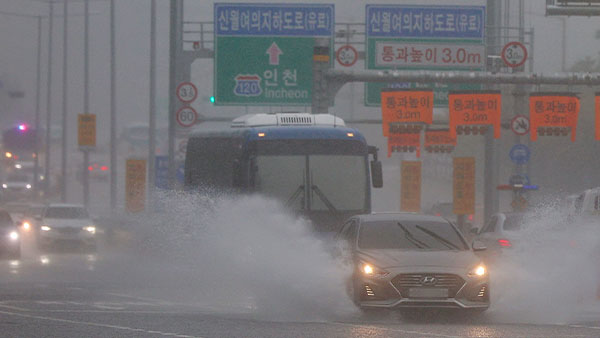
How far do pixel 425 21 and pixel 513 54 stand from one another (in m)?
3.19

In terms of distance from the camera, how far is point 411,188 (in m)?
56.6

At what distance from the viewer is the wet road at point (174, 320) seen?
14914 millimetres

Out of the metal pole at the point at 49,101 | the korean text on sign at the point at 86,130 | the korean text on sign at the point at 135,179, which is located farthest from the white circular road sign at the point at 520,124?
the metal pole at the point at 49,101

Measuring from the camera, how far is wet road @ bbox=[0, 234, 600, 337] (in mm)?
14914

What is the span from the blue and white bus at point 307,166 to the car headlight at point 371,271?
638 cm

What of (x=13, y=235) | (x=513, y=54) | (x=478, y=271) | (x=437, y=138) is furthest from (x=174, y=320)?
(x=437, y=138)

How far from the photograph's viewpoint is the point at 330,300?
1777 centimetres

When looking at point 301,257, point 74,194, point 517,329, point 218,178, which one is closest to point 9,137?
point 74,194

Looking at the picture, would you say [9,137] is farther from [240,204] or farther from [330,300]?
[330,300]

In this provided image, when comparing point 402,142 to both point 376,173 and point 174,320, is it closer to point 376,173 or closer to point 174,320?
point 376,173

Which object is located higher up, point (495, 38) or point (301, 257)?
point (495, 38)

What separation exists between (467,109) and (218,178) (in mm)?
16318

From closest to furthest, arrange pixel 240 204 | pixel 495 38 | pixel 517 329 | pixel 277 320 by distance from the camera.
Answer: pixel 517 329 < pixel 277 320 < pixel 240 204 < pixel 495 38

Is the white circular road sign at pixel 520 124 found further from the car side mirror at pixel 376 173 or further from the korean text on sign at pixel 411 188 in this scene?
the car side mirror at pixel 376 173
